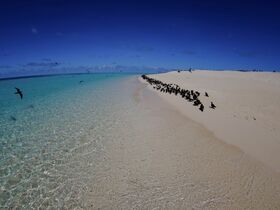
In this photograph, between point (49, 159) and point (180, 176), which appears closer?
point (180, 176)

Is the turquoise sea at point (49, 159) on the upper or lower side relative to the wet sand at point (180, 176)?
lower

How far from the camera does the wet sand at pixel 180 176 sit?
4.81 meters

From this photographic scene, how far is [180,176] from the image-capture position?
584 centimetres

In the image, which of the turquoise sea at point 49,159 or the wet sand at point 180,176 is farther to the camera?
the turquoise sea at point 49,159

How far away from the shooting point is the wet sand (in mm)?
4812

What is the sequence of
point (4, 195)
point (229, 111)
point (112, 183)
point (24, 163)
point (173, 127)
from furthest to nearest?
point (229, 111) < point (173, 127) < point (24, 163) < point (112, 183) < point (4, 195)

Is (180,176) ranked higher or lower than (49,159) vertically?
higher

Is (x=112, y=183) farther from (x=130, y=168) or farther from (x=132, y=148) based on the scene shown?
(x=132, y=148)

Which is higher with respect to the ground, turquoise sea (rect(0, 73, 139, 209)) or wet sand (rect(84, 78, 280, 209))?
wet sand (rect(84, 78, 280, 209))

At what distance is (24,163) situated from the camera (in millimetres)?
7117

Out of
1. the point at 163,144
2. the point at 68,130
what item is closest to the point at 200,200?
the point at 163,144

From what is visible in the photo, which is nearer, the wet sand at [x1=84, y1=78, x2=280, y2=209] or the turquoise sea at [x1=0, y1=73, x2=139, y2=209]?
the wet sand at [x1=84, y1=78, x2=280, y2=209]

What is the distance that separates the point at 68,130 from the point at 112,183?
5914 millimetres

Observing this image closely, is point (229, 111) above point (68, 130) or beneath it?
above
